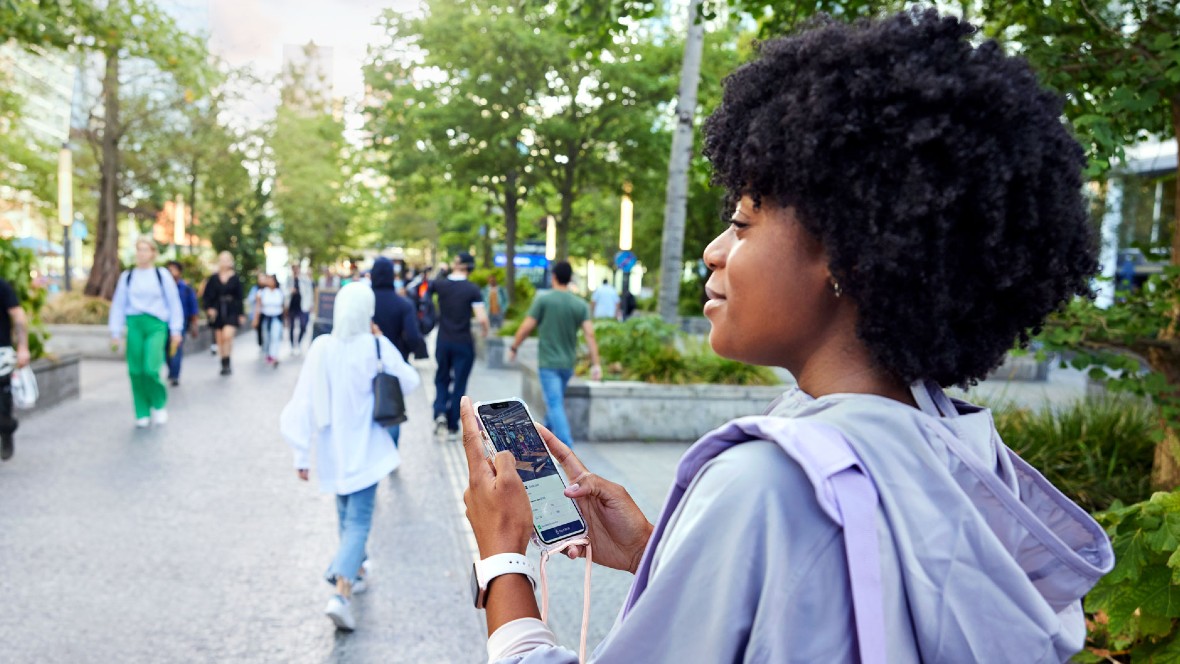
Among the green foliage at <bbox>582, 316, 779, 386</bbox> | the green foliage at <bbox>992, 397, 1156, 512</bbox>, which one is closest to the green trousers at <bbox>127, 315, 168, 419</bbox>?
the green foliage at <bbox>582, 316, 779, 386</bbox>

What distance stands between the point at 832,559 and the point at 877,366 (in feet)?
0.94

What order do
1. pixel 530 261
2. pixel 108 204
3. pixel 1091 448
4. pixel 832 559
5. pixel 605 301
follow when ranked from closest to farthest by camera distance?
pixel 832 559 → pixel 1091 448 → pixel 605 301 → pixel 108 204 → pixel 530 261

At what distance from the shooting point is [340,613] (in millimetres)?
4906

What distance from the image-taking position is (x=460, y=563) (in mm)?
6176

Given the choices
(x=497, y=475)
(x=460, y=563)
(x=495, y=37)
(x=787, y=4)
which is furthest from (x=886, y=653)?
(x=495, y=37)

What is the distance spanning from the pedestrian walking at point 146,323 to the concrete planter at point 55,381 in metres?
1.25

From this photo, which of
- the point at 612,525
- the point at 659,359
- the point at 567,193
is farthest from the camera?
the point at 567,193

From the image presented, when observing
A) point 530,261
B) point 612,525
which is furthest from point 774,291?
point 530,261

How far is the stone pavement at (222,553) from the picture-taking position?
4.80m

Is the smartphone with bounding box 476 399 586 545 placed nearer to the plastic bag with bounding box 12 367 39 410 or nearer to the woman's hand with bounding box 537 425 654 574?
the woman's hand with bounding box 537 425 654 574

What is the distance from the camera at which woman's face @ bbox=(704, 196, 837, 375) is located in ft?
4.17

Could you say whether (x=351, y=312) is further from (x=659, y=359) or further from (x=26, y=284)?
(x=26, y=284)

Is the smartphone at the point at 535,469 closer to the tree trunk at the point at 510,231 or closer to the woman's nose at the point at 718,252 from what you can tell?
the woman's nose at the point at 718,252

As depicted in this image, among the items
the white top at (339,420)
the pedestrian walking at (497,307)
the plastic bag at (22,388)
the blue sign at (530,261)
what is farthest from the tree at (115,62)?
the blue sign at (530,261)
